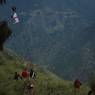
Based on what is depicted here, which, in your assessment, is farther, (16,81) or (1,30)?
(16,81)

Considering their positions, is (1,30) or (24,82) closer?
(1,30)

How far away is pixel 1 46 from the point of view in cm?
1980

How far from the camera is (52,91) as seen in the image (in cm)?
2603

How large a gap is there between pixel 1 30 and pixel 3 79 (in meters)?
12.1

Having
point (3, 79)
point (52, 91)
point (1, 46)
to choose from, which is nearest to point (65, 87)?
point (52, 91)

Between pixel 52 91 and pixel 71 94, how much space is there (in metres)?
1.45

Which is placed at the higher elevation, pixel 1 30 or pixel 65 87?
pixel 1 30

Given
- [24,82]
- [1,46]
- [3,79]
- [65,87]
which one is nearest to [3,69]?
[3,79]

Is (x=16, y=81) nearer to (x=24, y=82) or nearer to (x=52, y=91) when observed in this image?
(x=24, y=82)

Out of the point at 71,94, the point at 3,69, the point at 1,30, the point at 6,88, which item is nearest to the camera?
the point at 1,30

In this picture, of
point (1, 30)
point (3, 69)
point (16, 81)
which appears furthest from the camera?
point (3, 69)

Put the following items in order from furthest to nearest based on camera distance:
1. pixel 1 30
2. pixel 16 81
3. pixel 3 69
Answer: pixel 3 69 → pixel 16 81 → pixel 1 30

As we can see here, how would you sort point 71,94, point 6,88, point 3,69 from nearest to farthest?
point 71,94, point 6,88, point 3,69

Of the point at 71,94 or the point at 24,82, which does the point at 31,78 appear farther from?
the point at 71,94
